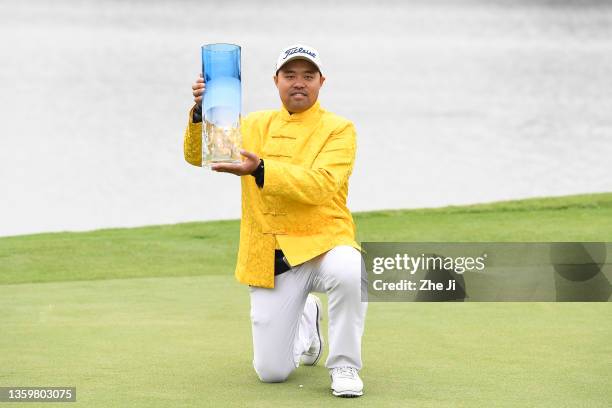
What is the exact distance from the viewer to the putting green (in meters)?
4.82

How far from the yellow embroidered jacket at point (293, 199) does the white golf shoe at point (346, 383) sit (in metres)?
0.52

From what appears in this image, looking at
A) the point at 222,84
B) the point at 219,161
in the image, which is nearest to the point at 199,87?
the point at 222,84

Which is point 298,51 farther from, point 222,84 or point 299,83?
point 222,84

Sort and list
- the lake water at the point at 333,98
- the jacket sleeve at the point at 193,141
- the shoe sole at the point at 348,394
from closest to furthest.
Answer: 1. the shoe sole at the point at 348,394
2. the jacket sleeve at the point at 193,141
3. the lake water at the point at 333,98

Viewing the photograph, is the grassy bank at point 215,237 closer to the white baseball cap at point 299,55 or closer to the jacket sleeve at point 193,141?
the jacket sleeve at point 193,141

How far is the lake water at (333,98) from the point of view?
65.2 feet

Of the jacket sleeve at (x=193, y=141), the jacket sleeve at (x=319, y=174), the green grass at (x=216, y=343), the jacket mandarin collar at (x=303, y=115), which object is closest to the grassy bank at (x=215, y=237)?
the green grass at (x=216, y=343)

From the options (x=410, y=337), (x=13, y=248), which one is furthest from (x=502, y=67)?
(x=410, y=337)

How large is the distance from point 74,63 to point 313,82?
29943 millimetres

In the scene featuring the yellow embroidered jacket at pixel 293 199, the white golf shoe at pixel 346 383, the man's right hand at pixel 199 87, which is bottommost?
the white golf shoe at pixel 346 383

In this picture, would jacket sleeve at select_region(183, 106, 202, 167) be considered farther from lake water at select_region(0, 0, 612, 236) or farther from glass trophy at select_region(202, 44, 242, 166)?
lake water at select_region(0, 0, 612, 236)

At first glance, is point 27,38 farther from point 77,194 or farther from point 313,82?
point 313,82

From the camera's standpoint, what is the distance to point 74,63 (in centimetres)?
3416

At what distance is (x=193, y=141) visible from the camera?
17.4 feet
